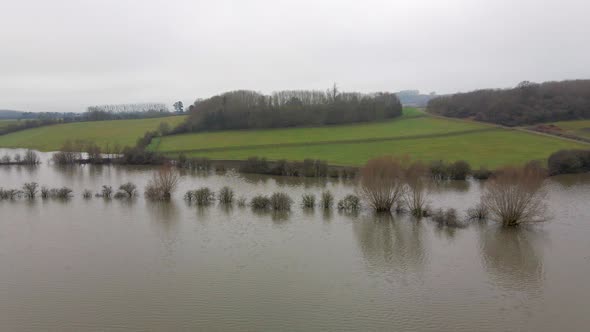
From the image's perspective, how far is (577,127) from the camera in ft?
143

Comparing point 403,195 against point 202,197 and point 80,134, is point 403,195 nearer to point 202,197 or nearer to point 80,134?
point 202,197

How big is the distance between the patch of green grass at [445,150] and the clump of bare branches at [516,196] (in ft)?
45.8

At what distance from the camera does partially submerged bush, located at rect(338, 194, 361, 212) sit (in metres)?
21.6

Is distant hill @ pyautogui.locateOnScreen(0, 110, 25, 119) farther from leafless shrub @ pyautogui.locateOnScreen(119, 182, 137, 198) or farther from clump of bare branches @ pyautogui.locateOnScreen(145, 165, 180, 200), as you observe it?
clump of bare branches @ pyautogui.locateOnScreen(145, 165, 180, 200)

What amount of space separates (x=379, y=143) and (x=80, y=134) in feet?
135

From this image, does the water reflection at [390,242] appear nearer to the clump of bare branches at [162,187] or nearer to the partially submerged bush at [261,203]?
the partially submerged bush at [261,203]

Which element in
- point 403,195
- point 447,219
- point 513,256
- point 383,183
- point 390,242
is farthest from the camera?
point 403,195

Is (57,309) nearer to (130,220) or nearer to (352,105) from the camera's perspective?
(130,220)

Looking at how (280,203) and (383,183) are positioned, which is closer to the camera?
(383,183)

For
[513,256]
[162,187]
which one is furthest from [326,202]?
[162,187]

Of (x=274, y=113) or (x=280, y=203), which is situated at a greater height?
(x=274, y=113)

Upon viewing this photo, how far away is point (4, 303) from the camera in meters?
12.3

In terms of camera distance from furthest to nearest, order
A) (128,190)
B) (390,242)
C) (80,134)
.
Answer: (80,134) → (128,190) → (390,242)

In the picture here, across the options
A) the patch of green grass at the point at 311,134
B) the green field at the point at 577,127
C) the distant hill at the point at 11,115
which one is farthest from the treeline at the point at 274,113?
the distant hill at the point at 11,115
